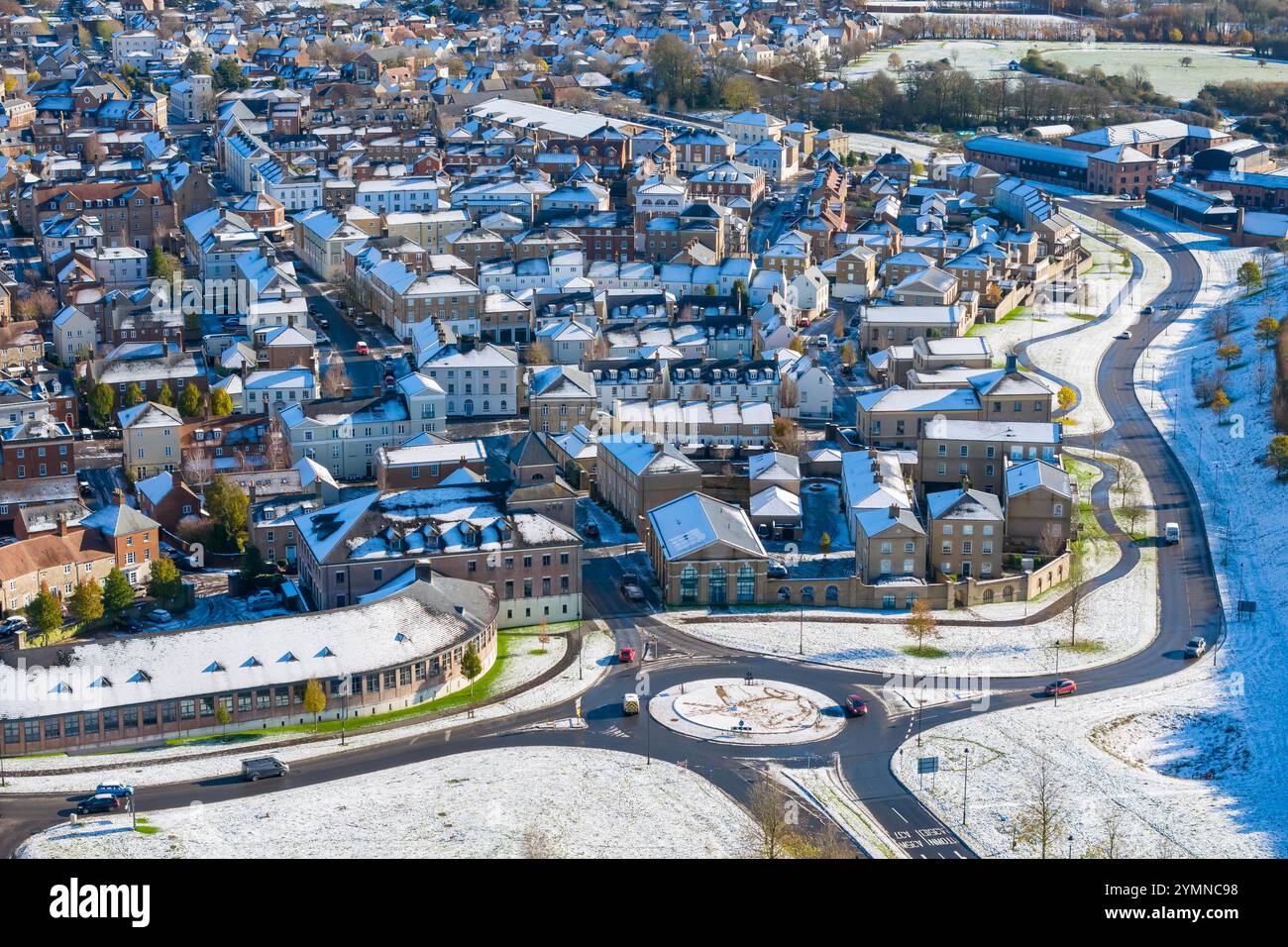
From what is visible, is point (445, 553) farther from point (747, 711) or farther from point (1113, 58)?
point (1113, 58)

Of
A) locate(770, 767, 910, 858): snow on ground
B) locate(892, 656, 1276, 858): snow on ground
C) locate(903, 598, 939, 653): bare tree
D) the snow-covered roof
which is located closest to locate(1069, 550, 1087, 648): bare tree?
locate(892, 656, 1276, 858): snow on ground

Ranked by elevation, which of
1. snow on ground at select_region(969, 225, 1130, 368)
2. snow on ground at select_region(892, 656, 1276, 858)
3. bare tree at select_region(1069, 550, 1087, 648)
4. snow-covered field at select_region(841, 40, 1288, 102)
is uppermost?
snow-covered field at select_region(841, 40, 1288, 102)

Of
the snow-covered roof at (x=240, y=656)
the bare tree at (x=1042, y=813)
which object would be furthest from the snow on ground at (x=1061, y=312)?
the bare tree at (x=1042, y=813)

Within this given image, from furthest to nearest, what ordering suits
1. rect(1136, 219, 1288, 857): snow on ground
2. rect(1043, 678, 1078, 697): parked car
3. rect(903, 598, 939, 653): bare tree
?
rect(903, 598, 939, 653): bare tree
rect(1043, 678, 1078, 697): parked car
rect(1136, 219, 1288, 857): snow on ground

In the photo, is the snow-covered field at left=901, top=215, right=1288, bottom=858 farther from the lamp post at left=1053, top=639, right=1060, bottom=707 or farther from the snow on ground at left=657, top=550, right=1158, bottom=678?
the snow on ground at left=657, top=550, right=1158, bottom=678

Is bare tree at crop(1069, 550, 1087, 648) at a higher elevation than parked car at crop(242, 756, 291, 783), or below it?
higher

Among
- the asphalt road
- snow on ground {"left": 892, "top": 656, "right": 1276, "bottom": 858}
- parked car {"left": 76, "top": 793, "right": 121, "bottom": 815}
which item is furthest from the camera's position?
the asphalt road

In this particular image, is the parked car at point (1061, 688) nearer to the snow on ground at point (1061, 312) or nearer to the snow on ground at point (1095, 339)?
the snow on ground at point (1095, 339)
